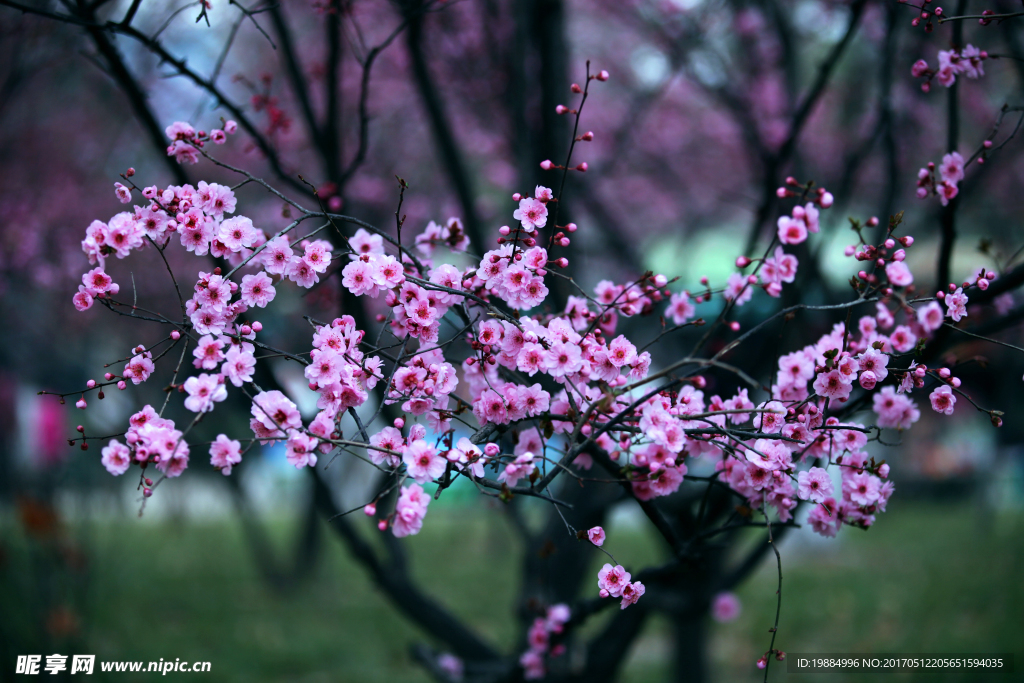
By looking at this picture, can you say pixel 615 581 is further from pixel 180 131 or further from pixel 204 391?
pixel 180 131

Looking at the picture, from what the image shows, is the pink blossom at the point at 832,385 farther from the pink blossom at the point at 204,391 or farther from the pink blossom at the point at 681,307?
the pink blossom at the point at 204,391

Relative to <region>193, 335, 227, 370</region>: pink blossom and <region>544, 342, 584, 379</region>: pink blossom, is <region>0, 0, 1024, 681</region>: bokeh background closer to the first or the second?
<region>193, 335, 227, 370</region>: pink blossom

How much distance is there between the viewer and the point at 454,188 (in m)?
3.33

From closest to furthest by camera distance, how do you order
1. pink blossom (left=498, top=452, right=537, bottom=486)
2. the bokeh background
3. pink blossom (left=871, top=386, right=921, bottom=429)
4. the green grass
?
pink blossom (left=498, top=452, right=537, bottom=486), pink blossom (left=871, top=386, right=921, bottom=429), the bokeh background, the green grass

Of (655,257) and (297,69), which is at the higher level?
(655,257)

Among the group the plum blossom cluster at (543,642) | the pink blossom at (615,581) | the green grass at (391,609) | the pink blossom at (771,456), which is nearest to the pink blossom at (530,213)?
the pink blossom at (771,456)

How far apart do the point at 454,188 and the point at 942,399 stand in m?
2.26

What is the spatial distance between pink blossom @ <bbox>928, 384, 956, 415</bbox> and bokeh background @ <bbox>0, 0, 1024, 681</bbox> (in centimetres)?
117

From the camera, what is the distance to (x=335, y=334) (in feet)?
5.19

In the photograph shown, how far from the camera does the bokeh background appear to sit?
11.1 feet

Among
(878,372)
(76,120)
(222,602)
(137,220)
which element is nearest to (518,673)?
(878,372)

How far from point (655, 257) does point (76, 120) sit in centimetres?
627

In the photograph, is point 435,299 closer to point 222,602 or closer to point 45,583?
point 45,583

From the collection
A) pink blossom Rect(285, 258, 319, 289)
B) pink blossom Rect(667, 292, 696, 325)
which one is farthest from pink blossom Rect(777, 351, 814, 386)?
pink blossom Rect(285, 258, 319, 289)
